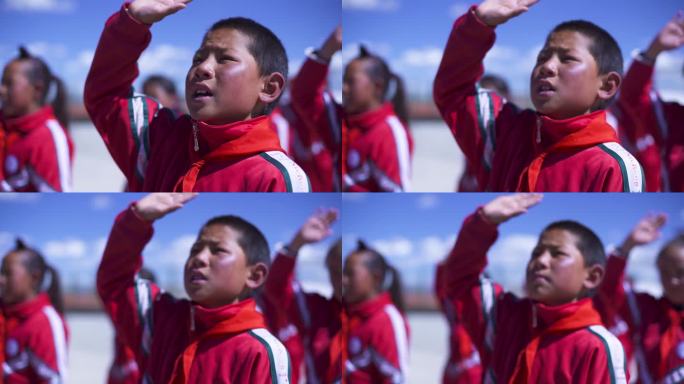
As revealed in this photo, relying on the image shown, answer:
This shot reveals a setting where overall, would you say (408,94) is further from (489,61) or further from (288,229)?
(288,229)

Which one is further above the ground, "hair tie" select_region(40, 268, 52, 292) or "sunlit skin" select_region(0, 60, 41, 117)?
"sunlit skin" select_region(0, 60, 41, 117)

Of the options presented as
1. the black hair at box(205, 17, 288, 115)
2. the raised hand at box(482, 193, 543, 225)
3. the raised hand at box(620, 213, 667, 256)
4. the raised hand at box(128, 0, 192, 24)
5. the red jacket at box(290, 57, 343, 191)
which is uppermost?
the raised hand at box(128, 0, 192, 24)

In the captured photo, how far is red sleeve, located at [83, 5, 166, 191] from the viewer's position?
247cm

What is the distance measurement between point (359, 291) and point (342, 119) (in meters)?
0.44

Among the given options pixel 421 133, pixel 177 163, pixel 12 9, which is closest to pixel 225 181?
pixel 177 163

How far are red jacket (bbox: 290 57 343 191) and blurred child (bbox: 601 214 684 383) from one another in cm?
74

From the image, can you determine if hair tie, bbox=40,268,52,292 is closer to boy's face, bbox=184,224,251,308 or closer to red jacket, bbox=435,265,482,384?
boy's face, bbox=184,224,251,308

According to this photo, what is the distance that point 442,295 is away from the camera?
262cm

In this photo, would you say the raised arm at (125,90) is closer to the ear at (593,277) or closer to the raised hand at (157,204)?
the raised hand at (157,204)

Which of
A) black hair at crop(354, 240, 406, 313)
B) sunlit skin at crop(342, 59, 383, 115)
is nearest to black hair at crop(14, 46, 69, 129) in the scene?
sunlit skin at crop(342, 59, 383, 115)

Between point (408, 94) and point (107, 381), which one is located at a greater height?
point (408, 94)

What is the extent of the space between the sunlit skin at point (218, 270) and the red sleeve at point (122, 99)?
22cm

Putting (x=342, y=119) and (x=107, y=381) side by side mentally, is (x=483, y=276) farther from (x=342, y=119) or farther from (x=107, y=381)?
(x=107, y=381)

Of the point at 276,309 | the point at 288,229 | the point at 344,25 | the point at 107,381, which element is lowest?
the point at 107,381
